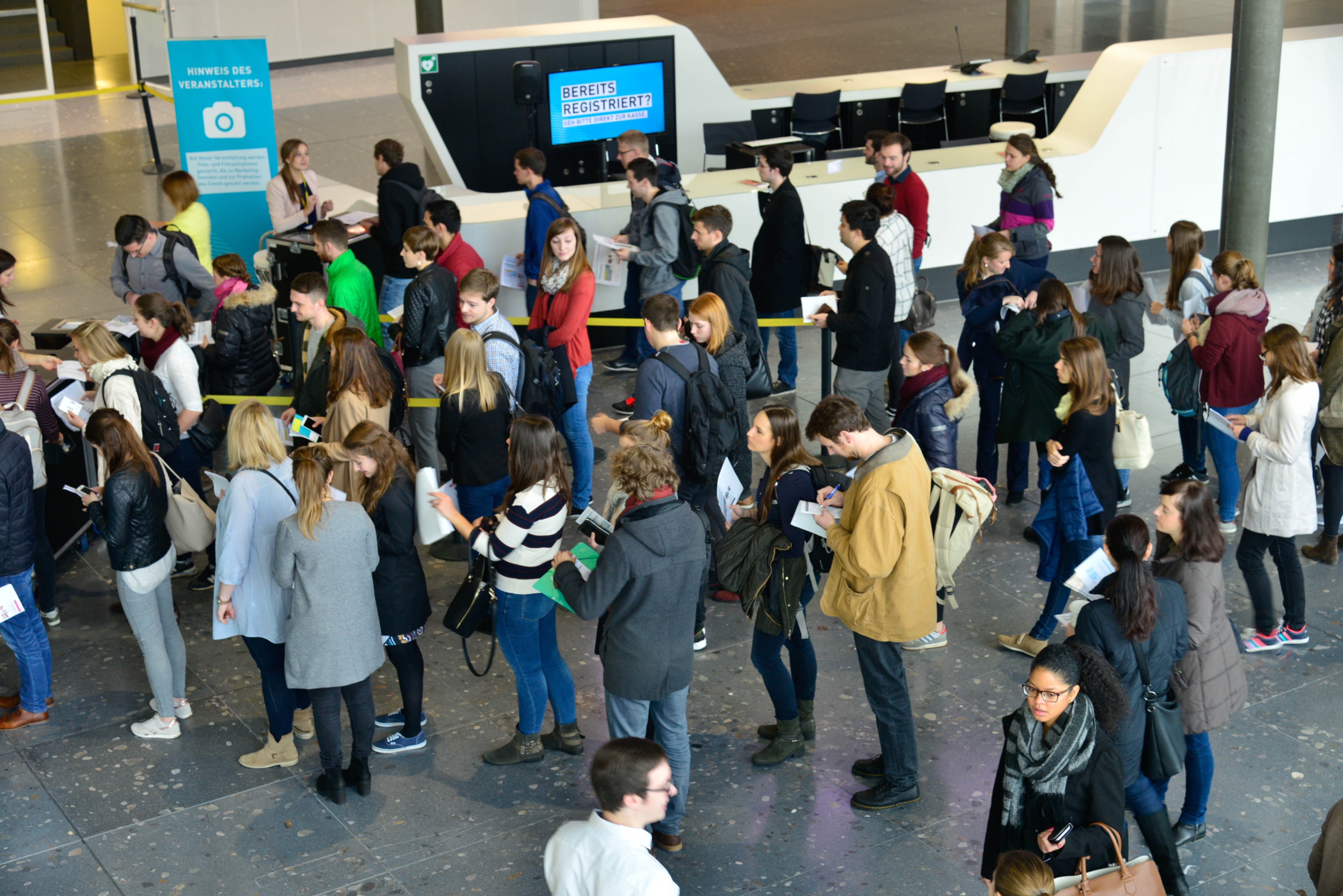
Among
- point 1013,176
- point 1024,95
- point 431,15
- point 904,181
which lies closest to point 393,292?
point 904,181

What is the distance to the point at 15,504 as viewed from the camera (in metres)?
5.23

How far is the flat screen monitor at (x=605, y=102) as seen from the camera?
12352mm

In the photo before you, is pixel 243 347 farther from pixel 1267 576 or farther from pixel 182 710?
pixel 1267 576

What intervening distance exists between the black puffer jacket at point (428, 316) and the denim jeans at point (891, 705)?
10.2 ft

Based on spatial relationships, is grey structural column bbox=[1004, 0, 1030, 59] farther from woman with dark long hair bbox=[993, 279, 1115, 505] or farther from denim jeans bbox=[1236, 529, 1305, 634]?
denim jeans bbox=[1236, 529, 1305, 634]

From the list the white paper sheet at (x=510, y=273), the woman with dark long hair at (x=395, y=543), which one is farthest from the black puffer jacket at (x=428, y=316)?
the woman with dark long hair at (x=395, y=543)

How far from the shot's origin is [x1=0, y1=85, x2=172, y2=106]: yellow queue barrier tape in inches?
717

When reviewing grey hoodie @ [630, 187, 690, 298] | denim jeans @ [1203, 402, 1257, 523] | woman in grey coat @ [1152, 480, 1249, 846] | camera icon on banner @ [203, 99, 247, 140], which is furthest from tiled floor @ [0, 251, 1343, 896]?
camera icon on banner @ [203, 99, 247, 140]

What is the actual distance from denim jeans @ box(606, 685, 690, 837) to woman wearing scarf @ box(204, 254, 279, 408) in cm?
333

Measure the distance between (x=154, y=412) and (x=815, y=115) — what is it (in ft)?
28.0

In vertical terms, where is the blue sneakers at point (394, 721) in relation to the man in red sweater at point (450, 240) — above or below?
below

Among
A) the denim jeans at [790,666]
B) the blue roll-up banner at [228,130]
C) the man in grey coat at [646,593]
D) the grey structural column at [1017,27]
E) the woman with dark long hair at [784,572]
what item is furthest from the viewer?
the grey structural column at [1017,27]

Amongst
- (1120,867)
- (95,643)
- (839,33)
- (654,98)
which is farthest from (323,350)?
(839,33)

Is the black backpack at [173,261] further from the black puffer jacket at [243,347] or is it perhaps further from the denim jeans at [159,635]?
the denim jeans at [159,635]
